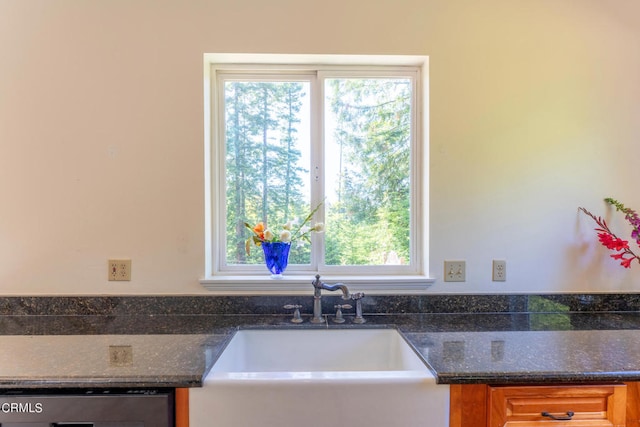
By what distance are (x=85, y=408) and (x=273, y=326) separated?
65cm

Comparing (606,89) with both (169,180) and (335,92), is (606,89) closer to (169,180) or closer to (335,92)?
(335,92)

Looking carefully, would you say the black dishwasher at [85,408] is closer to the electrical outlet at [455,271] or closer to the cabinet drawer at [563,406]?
the cabinet drawer at [563,406]

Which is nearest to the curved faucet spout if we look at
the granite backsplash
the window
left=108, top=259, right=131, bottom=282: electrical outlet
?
the granite backsplash

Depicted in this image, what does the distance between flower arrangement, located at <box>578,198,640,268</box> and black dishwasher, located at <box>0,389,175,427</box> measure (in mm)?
1813

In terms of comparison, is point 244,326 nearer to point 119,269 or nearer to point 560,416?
point 119,269

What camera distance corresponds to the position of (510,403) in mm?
978

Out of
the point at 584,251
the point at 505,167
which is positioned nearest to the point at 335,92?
the point at 505,167

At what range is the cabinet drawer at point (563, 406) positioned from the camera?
0.97 meters

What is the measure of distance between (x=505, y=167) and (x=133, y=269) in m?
1.75

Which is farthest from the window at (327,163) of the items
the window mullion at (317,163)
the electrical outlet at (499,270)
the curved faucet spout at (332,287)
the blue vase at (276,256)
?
the electrical outlet at (499,270)

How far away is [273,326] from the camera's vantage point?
1.38m

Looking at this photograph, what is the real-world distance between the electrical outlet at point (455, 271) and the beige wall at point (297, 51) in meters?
0.03

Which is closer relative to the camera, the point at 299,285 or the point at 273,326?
the point at 273,326

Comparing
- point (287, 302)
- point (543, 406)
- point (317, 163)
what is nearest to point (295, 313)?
point (287, 302)
